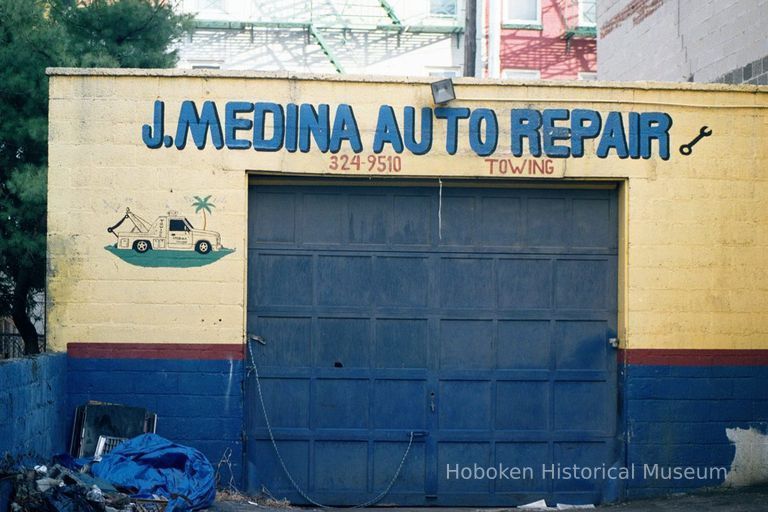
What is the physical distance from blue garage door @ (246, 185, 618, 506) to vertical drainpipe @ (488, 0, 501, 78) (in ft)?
51.5

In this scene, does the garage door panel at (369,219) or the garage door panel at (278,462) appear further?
the garage door panel at (369,219)

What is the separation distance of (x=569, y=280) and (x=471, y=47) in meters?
9.57

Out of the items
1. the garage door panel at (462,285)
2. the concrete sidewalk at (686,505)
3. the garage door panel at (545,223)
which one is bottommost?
the concrete sidewalk at (686,505)

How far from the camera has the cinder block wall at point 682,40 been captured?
12245mm

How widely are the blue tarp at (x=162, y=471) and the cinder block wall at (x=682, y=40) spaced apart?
744 centimetres

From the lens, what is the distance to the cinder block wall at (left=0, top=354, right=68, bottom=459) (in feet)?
26.5

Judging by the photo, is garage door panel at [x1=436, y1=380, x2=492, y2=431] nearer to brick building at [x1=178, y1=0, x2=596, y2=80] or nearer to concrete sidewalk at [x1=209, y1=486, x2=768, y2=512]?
concrete sidewalk at [x1=209, y1=486, x2=768, y2=512]

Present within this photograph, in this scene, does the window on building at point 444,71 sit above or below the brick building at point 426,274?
above

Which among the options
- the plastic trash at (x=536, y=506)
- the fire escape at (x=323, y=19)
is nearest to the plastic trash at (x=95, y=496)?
the plastic trash at (x=536, y=506)

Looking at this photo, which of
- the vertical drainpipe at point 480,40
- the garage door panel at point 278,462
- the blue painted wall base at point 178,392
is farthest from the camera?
the vertical drainpipe at point 480,40

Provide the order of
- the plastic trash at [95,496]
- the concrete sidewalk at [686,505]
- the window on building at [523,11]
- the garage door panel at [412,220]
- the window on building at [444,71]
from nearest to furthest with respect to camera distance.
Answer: the plastic trash at [95,496] < the concrete sidewalk at [686,505] < the garage door panel at [412,220] < the window on building at [444,71] < the window on building at [523,11]

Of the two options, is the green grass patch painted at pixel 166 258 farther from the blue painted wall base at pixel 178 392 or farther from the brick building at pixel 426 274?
the blue painted wall base at pixel 178 392

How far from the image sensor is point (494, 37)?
25922mm

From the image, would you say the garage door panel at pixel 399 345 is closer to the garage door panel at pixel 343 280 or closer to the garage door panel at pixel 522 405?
the garage door panel at pixel 343 280
